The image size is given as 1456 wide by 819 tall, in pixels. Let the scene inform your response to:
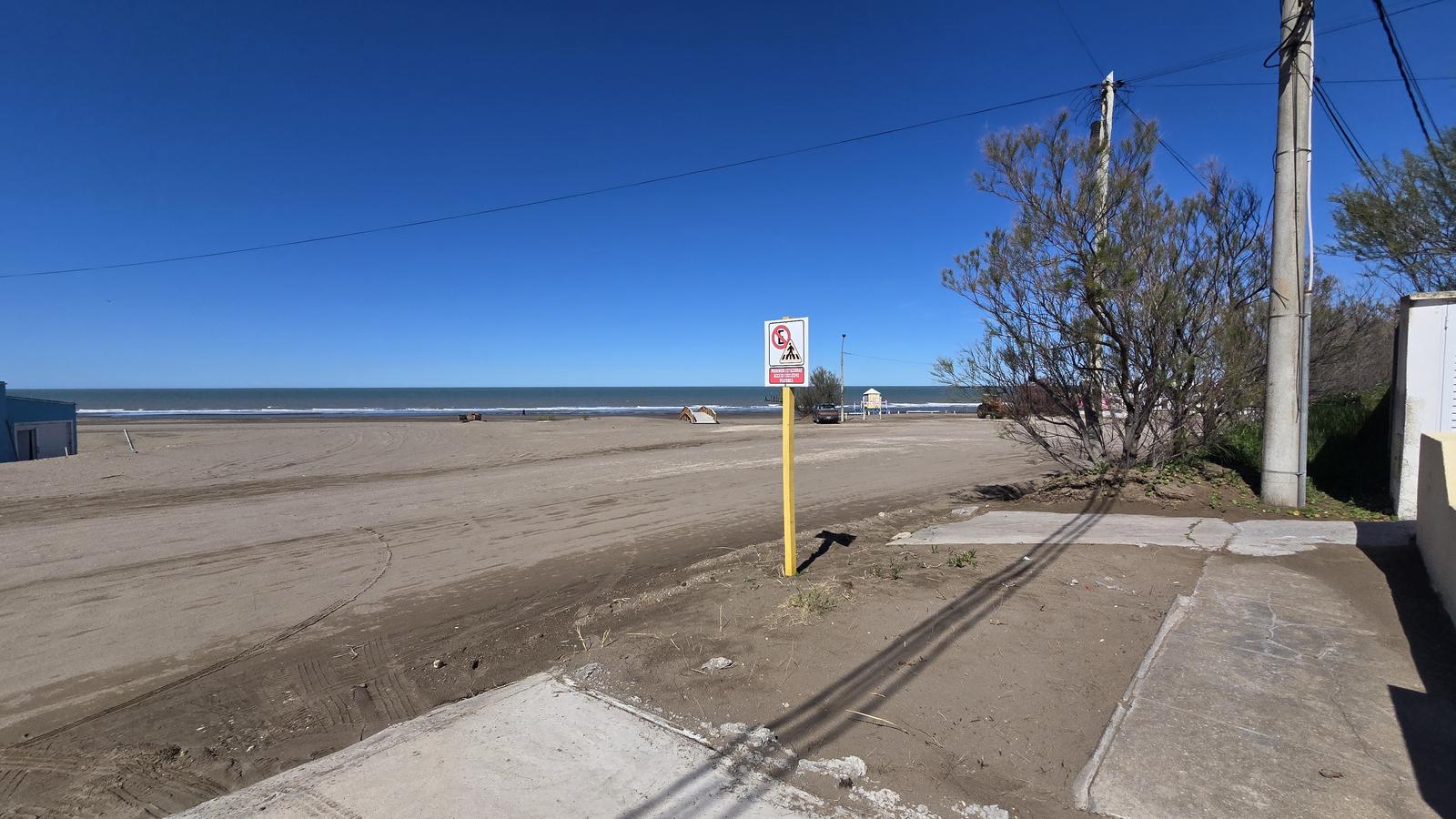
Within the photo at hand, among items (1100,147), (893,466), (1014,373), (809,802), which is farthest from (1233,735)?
(893,466)

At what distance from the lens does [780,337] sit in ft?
20.2

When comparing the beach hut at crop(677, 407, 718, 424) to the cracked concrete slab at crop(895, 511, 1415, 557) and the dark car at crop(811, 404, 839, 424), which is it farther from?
the cracked concrete slab at crop(895, 511, 1415, 557)

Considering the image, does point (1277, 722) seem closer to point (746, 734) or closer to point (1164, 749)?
point (1164, 749)

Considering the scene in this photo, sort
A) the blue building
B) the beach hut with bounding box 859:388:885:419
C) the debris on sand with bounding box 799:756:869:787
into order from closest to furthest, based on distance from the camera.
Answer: the debris on sand with bounding box 799:756:869:787
the blue building
the beach hut with bounding box 859:388:885:419

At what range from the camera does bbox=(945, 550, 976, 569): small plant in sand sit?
21.7 ft

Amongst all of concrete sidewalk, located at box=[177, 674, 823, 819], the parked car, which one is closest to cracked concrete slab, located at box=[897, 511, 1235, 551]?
the parked car

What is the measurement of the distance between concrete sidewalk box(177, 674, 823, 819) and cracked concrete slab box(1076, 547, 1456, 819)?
1.57 m

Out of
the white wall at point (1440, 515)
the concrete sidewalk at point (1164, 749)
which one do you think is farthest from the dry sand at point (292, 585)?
the white wall at point (1440, 515)

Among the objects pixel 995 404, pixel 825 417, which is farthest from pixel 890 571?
pixel 825 417

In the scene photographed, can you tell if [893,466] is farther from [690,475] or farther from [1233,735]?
[1233,735]

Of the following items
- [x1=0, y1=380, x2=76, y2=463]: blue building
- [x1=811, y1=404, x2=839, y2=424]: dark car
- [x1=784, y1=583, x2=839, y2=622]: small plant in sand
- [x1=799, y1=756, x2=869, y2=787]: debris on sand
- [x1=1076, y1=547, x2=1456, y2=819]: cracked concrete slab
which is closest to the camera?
[x1=1076, y1=547, x2=1456, y2=819]: cracked concrete slab

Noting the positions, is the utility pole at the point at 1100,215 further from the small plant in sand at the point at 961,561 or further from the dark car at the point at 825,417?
the dark car at the point at 825,417

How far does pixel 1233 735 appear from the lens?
343 cm

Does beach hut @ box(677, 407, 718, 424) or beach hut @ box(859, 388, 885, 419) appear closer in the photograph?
beach hut @ box(677, 407, 718, 424)
